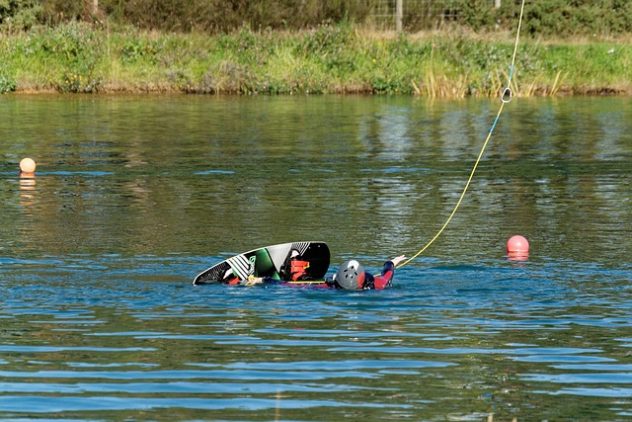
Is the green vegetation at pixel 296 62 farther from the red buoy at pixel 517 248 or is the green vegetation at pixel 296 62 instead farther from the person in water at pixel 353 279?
the person in water at pixel 353 279

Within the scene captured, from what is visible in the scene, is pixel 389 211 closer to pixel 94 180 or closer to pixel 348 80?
pixel 94 180

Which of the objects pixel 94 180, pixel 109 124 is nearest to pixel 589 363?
pixel 94 180

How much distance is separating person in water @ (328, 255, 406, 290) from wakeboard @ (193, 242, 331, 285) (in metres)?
0.87

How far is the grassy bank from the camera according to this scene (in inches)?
2276

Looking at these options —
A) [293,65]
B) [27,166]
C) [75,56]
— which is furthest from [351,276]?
[75,56]

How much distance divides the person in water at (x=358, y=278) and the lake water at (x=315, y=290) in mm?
127

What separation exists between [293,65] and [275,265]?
40965 mm

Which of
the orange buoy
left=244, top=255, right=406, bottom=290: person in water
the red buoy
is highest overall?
left=244, top=255, right=406, bottom=290: person in water

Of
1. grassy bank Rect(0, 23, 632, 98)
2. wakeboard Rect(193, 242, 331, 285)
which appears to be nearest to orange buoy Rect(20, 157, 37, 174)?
wakeboard Rect(193, 242, 331, 285)

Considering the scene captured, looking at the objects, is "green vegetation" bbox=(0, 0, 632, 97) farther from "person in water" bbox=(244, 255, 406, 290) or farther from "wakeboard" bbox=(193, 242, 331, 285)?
"person in water" bbox=(244, 255, 406, 290)

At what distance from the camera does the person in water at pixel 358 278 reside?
1748 centimetres

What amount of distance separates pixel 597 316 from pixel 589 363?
2.50 meters

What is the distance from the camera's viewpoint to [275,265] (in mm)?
18578

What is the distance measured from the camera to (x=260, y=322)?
52.9 feet
